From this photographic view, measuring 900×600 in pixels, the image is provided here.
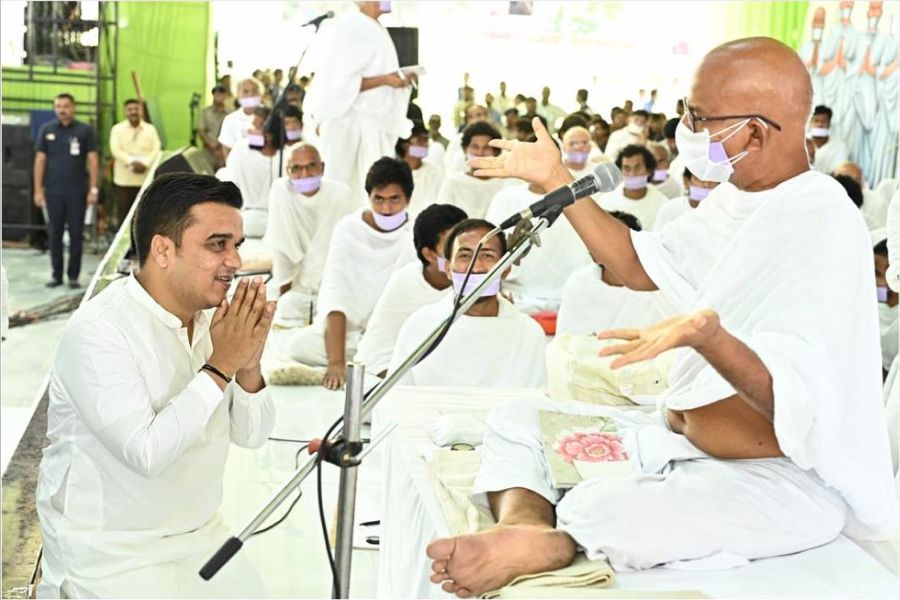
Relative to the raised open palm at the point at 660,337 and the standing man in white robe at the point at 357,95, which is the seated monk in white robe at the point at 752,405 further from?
the standing man in white robe at the point at 357,95

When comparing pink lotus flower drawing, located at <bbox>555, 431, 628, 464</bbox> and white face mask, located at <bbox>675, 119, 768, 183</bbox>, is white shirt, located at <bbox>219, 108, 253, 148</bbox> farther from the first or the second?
white face mask, located at <bbox>675, 119, 768, 183</bbox>

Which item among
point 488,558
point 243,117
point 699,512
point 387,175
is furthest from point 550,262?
point 243,117

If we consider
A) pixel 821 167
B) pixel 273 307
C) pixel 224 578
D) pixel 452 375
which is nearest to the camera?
pixel 273 307

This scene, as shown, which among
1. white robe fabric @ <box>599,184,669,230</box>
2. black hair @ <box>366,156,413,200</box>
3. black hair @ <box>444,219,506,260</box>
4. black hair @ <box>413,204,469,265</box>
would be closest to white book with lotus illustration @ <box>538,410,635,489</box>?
black hair @ <box>444,219,506,260</box>

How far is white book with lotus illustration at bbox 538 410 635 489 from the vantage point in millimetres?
2521

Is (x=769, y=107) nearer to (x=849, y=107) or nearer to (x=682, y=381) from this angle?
(x=682, y=381)

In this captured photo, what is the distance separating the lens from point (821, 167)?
10.5m

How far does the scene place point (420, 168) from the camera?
27.6 ft

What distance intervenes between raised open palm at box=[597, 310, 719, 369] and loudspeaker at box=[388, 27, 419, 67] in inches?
403

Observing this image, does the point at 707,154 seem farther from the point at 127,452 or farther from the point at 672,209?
the point at 672,209

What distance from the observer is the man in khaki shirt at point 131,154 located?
11047mm

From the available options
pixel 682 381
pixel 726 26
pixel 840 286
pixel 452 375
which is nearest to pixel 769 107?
pixel 840 286

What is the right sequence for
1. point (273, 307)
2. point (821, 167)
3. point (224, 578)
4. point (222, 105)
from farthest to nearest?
point (222, 105), point (821, 167), point (224, 578), point (273, 307)

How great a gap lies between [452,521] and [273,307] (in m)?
0.53
